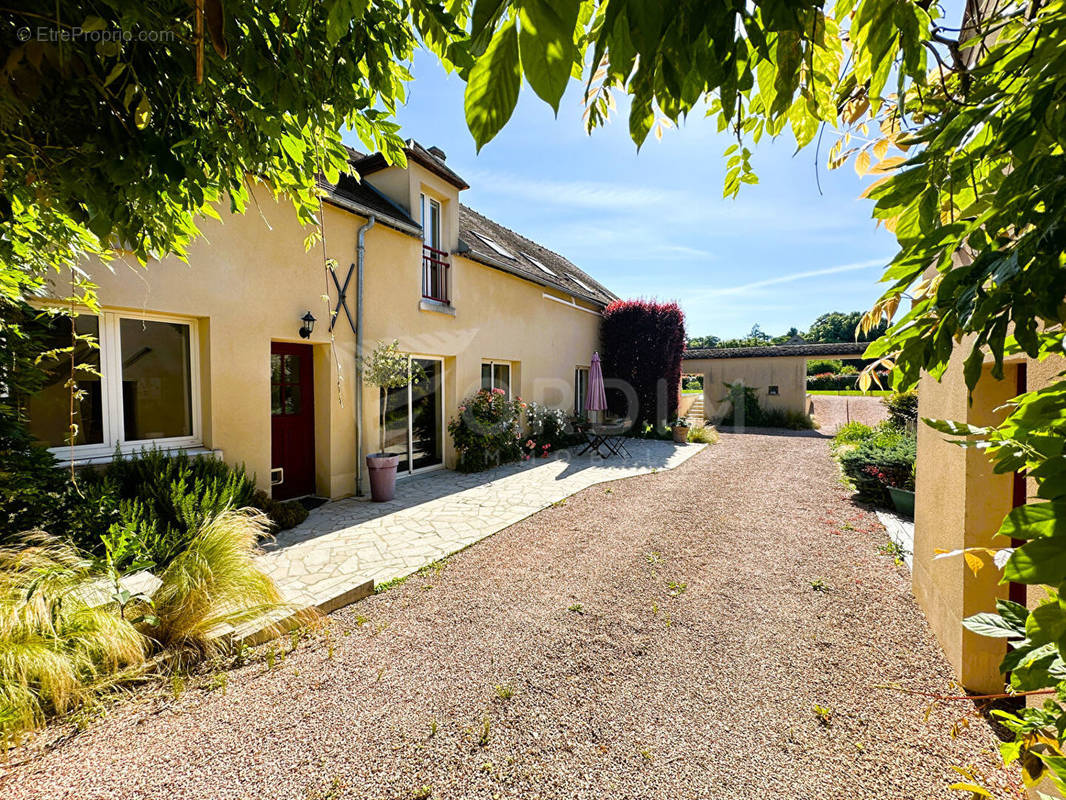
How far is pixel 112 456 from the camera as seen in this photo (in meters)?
4.43

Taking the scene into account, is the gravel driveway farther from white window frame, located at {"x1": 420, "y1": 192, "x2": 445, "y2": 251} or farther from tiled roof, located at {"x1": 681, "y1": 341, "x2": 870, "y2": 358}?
tiled roof, located at {"x1": 681, "y1": 341, "x2": 870, "y2": 358}

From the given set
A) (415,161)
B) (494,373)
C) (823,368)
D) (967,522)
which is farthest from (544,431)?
(823,368)

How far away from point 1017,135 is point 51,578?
16.5ft

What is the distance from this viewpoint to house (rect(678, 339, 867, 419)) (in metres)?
18.2

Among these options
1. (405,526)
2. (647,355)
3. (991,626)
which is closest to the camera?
(991,626)

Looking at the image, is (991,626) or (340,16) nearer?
(340,16)

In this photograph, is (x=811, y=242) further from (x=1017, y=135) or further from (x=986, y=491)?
(x=1017, y=135)

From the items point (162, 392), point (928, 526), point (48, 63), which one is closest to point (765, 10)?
point (48, 63)

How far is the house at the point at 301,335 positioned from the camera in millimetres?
4613

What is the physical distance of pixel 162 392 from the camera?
505cm

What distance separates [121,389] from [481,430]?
560 cm

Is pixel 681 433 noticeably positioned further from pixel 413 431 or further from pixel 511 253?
pixel 413 431

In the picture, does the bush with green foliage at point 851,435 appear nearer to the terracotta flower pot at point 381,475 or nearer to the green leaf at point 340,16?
the terracotta flower pot at point 381,475

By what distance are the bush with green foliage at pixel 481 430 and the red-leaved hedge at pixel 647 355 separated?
267 inches
